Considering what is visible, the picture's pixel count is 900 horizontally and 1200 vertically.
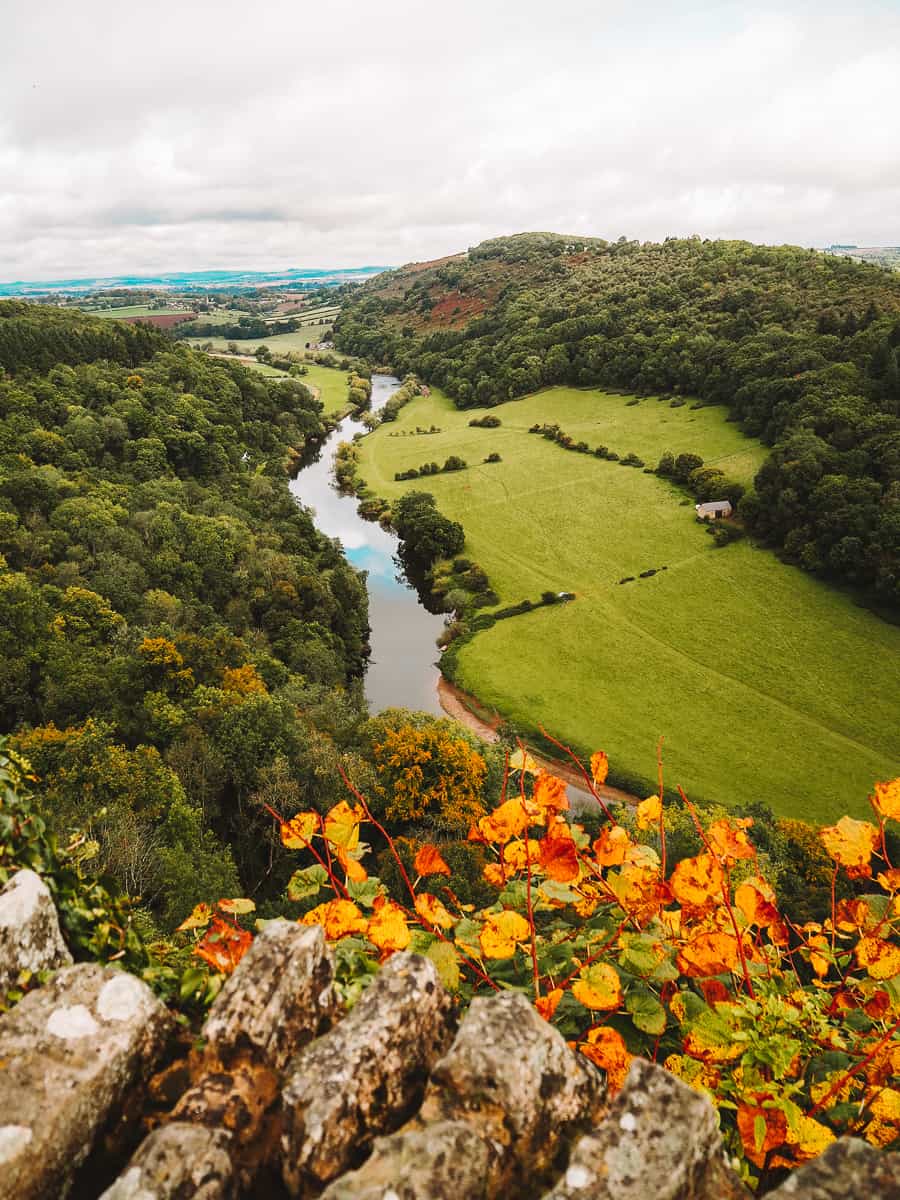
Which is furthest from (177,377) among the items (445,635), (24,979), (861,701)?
(24,979)

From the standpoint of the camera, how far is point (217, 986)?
13.0 ft

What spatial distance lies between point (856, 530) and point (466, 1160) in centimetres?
6175

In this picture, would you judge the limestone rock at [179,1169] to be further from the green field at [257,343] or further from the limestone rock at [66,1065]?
the green field at [257,343]

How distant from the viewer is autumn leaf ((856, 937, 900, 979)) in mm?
3995

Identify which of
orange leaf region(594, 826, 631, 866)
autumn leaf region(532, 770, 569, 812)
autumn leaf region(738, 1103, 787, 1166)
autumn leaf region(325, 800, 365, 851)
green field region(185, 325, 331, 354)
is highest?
green field region(185, 325, 331, 354)

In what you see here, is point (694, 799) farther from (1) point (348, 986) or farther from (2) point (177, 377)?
(2) point (177, 377)

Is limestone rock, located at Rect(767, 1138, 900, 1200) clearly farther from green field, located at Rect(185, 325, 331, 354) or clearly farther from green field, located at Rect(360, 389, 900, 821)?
green field, located at Rect(185, 325, 331, 354)

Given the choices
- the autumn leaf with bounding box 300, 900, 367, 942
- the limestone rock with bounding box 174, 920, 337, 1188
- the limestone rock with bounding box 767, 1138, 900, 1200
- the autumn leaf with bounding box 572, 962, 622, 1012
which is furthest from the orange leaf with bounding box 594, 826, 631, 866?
the limestone rock with bounding box 174, 920, 337, 1188

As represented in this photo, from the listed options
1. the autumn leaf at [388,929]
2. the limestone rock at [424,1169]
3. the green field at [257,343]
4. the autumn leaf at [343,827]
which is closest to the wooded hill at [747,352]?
the green field at [257,343]

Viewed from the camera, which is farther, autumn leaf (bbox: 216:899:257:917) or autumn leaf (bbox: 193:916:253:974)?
autumn leaf (bbox: 216:899:257:917)

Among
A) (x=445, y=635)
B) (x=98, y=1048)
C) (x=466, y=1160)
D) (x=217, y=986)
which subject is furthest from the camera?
(x=445, y=635)

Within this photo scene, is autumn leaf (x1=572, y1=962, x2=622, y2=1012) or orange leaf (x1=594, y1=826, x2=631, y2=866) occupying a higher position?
orange leaf (x1=594, y1=826, x2=631, y2=866)

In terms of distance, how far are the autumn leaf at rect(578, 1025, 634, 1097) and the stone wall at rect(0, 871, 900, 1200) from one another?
15.7 inches

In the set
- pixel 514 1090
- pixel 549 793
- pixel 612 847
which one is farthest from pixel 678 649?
pixel 514 1090
